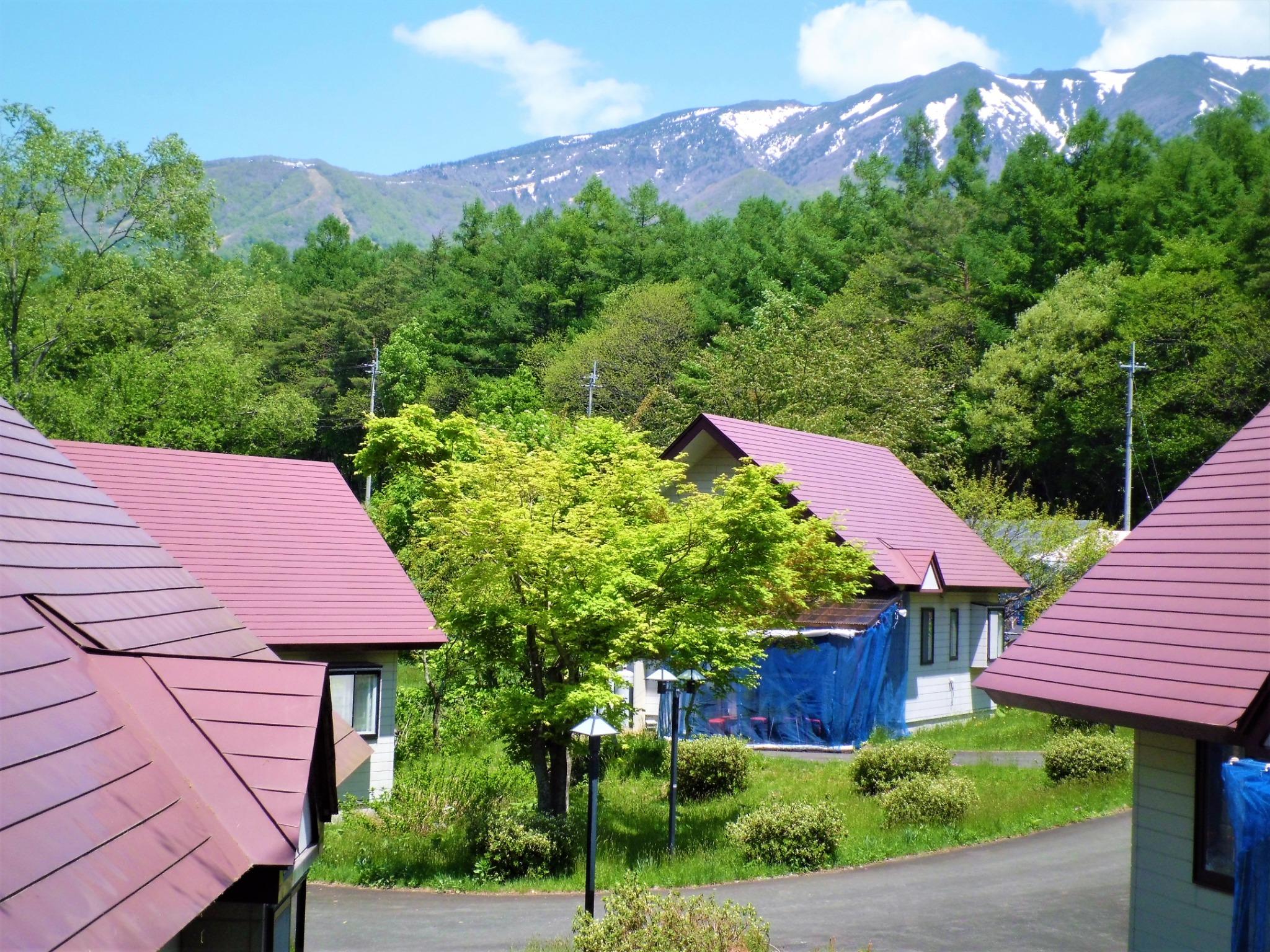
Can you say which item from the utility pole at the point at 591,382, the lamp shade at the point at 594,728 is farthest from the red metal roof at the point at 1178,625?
the utility pole at the point at 591,382

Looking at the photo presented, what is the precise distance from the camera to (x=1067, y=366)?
148 ft

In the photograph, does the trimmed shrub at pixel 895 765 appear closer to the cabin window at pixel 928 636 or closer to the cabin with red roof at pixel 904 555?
the cabin with red roof at pixel 904 555

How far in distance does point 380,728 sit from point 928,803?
9.27 meters

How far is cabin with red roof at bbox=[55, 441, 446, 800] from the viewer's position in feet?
63.1

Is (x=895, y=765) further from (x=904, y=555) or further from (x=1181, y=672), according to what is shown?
(x=1181, y=672)

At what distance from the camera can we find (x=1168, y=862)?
9266 millimetres

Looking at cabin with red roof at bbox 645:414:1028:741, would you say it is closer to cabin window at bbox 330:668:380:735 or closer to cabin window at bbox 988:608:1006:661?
cabin window at bbox 988:608:1006:661

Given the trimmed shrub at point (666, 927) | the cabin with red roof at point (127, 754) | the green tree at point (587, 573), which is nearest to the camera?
the cabin with red roof at point (127, 754)

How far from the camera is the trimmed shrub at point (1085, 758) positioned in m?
18.6

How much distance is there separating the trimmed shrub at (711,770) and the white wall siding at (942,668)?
7.25 metres

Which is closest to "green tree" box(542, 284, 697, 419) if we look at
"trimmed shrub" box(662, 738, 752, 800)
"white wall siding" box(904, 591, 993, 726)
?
"white wall siding" box(904, 591, 993, 726)

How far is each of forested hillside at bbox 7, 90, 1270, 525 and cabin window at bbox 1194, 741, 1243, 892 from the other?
1213 inches

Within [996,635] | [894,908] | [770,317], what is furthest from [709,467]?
[770,317]

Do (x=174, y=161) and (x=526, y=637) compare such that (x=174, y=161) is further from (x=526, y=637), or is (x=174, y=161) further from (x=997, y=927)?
(x=997, y=927)
